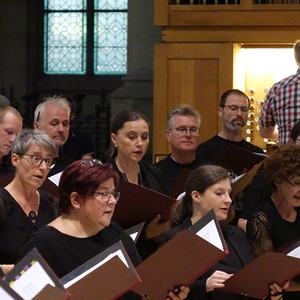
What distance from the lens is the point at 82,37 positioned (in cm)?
1364

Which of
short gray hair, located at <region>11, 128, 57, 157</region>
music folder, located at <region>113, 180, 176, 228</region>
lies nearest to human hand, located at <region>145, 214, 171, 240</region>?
music folder, located at <region>113, 180, 176, 228</region>

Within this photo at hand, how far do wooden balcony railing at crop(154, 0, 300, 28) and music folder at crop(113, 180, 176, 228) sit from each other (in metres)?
3.66

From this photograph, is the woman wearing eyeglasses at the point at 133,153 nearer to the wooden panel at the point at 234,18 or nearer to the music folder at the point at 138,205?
the music folder at the point at 138,205

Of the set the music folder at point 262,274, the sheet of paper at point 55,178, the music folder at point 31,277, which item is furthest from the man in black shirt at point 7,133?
the music folder at point 31,277

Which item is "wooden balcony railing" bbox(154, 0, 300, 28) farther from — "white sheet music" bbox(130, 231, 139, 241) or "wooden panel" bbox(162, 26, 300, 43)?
"white sheet music" bbox(130, 231, 139, 241)

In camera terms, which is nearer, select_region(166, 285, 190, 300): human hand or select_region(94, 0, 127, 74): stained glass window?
select_region(166, 285, 190, 300): human hand

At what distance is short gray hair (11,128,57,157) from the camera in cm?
540

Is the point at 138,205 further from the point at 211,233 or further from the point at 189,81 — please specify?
the point at 189,81

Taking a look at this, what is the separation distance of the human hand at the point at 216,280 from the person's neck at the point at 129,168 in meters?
1.34

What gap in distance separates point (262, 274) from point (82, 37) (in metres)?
9.23

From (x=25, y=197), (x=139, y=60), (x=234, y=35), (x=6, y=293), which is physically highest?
(x=234, y=35)

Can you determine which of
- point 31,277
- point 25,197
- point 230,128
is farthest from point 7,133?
point 31,277

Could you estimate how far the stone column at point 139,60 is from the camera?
1048cm

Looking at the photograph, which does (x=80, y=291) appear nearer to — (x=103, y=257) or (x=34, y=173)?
(x=103, y=257)
